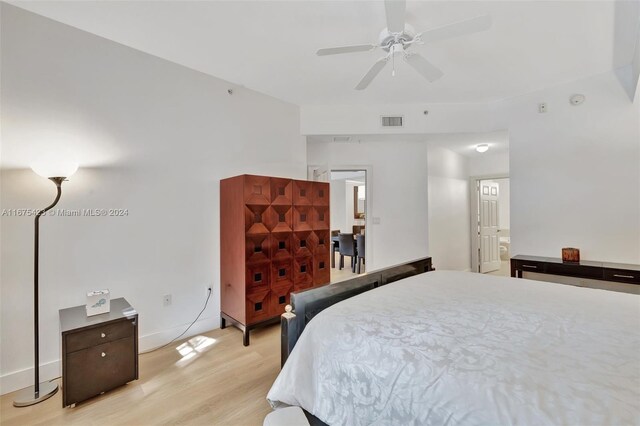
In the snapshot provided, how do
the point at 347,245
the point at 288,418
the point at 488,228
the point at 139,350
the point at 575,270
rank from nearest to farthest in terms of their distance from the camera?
1. the point at 288,418
2. the point at 139,350
3. the point at 575,270
4. the point at 488,228
5. the point at 347,245

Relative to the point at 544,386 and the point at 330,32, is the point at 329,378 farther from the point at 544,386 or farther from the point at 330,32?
the point at 330,32

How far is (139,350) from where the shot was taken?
256cm

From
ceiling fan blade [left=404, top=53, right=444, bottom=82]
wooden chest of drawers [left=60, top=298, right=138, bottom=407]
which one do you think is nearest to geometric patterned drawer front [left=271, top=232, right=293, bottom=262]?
wooden chest of drawers [left=60, top=298, right=138, bottom=407]

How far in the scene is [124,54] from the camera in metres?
2.54

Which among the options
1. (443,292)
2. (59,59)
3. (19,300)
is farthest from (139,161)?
(443,292)

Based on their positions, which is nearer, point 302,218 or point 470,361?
point 470,361

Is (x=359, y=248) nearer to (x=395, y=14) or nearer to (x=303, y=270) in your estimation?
(x=303, y=270)

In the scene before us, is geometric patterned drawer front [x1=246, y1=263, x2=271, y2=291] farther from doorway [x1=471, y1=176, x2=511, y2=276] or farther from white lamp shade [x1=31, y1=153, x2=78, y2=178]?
doorway [x1=471, y1=176, x2=511, y2=276]

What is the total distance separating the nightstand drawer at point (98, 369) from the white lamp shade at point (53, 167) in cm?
120

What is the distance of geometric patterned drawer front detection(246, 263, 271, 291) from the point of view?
2.74 meters

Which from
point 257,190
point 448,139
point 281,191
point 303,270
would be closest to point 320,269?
point 303,270

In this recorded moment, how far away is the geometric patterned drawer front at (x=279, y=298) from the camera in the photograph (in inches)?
115

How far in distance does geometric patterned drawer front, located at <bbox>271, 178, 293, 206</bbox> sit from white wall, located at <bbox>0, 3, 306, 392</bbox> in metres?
0.67

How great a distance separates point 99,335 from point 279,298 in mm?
1497
